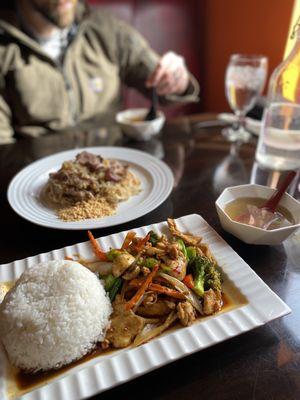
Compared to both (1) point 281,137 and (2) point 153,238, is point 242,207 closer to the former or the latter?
(2) point 153,238

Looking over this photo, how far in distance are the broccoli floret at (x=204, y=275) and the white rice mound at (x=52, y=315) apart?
211 millimetres

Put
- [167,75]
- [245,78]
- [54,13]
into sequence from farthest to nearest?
[54,13] < [167,75] < [245,78]

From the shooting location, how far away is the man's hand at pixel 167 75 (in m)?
1.87

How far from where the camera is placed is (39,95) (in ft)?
6.83

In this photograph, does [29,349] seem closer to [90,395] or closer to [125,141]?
[90,395]

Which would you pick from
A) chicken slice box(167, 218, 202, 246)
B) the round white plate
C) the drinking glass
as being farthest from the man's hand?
chicken slice box(167, 218, 202, 246)

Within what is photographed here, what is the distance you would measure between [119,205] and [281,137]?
71cm

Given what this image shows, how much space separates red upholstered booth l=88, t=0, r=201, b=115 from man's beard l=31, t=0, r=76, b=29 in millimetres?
571

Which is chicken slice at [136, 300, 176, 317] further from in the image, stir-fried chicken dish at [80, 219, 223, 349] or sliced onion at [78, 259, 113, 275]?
sliced onion at [78, 259, 113, 275]

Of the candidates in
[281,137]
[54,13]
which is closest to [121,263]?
[281,137]

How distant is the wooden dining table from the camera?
65 centimetres

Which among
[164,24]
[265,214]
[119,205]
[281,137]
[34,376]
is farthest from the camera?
[164,24]

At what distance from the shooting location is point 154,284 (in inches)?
31.2

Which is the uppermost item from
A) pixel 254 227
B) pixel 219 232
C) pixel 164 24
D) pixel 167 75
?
pixel 164 24
